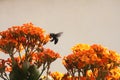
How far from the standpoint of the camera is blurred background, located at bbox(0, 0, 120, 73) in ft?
5.87

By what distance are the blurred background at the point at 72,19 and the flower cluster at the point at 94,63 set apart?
114 cm

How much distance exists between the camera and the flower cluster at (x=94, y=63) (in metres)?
0.56

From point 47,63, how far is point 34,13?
50.2 inches

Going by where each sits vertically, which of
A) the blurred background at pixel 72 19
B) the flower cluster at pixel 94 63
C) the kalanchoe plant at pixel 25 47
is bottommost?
the flower cluster at pixel 94 63

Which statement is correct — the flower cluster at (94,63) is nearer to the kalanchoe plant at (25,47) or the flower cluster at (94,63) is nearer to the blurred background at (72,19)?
the kalanchoe plant at (25,47)

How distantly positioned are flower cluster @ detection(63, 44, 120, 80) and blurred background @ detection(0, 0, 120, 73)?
1145 millimetres

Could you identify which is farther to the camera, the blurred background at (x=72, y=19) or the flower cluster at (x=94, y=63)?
the blurred background at (x=72, y=19)

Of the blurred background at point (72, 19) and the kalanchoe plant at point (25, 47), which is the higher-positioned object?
the blurred background at point (72, 19)

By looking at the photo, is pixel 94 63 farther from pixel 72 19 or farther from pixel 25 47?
pixel 72 19

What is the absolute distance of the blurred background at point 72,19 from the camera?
179 cm

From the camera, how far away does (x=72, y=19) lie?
71.7 inches

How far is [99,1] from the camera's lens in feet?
6.02

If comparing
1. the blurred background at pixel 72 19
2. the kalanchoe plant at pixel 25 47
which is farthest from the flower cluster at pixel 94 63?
the blurred background at pixel 72 19

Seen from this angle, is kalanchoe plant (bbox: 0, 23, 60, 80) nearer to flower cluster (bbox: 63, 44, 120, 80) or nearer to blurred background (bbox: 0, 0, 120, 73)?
flower cluster (bbox: 63, 44, 120, 80)
